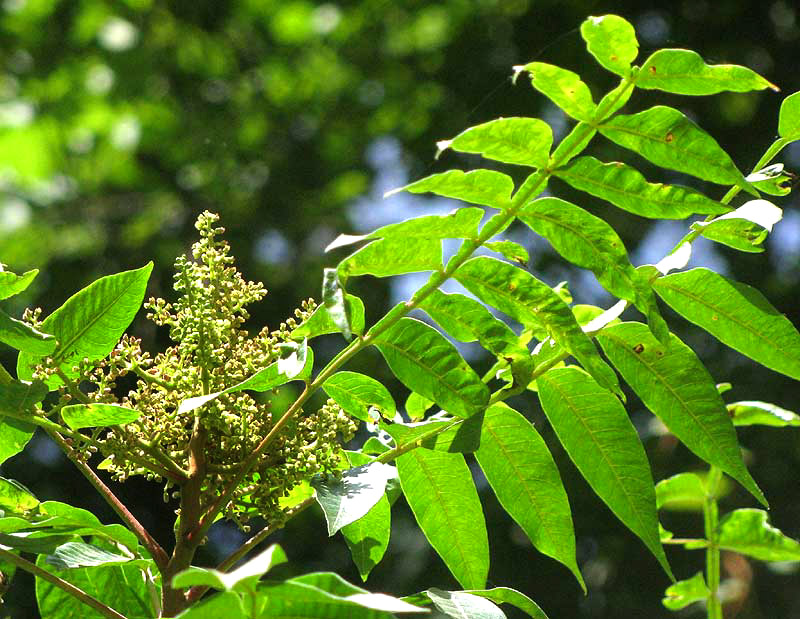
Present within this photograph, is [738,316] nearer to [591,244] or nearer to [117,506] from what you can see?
[591,244]

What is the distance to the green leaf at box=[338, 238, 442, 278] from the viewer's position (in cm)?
92

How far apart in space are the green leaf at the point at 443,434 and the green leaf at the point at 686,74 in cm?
37

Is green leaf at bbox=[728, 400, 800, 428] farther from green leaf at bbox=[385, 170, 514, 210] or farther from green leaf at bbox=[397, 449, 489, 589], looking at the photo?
green leaf at bbox=[385, 170, 514, 210]

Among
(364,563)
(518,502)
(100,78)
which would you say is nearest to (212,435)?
(364,563)

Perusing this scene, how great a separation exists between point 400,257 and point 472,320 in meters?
0.10

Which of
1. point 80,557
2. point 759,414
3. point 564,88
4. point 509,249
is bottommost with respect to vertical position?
point 759,414

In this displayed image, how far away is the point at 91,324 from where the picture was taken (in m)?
1.00

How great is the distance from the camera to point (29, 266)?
5375 mm

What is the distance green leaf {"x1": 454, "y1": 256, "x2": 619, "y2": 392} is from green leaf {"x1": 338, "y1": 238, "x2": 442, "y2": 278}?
0.10ft

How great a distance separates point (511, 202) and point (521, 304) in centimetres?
10

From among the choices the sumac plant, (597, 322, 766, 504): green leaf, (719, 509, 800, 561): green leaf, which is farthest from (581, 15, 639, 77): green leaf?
(719, 509, 800, 561): green leaf

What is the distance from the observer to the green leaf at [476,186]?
0.90 m

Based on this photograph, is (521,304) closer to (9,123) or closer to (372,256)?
(372,256)

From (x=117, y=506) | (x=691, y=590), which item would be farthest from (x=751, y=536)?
(x=117, y=506)
